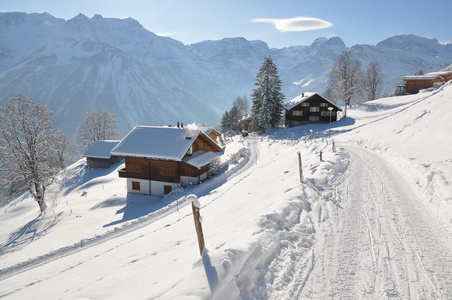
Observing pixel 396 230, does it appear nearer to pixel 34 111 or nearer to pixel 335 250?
pixel 335 250

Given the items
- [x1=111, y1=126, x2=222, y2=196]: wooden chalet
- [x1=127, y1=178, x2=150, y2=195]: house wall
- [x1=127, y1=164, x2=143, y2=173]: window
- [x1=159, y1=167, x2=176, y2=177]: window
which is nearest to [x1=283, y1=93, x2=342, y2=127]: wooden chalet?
[x1=111, y1=126, x2=222, y2=196]: wooden chalet

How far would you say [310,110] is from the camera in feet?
186

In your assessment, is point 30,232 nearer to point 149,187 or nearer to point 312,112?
point 149,187

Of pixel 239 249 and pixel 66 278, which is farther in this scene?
pixel 66 278

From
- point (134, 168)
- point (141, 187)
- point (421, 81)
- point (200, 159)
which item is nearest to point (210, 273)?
point (200, 159)

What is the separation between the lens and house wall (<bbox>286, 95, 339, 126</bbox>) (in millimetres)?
56094

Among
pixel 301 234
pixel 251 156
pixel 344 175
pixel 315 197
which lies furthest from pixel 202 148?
pixel 301 234

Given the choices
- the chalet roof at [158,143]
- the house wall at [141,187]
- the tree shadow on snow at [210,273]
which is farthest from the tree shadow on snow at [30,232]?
the tree shadow on snow at [210,273]

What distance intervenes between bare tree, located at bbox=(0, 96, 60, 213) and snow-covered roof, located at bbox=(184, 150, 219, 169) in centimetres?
1620

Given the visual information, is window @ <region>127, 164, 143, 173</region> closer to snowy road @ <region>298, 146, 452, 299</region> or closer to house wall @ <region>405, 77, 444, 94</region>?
snowy road @ <region>298, 146, 452, 299</region>

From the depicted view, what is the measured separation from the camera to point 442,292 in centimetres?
589

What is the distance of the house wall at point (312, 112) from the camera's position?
5609 cm

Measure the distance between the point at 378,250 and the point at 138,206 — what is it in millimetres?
24274

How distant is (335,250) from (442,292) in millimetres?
2512
